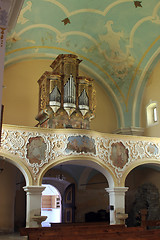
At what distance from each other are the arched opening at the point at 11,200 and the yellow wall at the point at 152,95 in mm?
7557

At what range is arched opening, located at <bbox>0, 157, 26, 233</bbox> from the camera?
15.7 m

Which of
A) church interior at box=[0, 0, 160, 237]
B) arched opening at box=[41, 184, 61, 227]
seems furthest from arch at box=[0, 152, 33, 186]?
arched opening at box=[41, 184, 61, 227]

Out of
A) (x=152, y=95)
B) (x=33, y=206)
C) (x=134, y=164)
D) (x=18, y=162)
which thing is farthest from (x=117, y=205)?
(x=152, y=95)

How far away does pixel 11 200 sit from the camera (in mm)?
16141

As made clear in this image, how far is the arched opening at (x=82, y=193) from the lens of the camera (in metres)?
18.2

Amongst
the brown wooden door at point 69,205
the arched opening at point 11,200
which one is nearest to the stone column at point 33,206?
the arched opening at point 11,200

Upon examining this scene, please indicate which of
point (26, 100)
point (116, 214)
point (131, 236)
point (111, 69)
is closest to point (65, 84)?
point (26, 100)

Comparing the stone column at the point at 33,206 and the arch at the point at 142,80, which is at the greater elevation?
the arch at the point at 142,80

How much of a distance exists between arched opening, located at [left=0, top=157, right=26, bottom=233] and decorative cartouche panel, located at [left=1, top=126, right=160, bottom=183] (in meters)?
3.02

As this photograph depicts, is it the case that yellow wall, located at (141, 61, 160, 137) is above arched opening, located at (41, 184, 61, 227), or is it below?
above

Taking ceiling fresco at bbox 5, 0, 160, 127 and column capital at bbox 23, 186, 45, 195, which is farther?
ceiling fresco at bbox 5, 0, 160, 127

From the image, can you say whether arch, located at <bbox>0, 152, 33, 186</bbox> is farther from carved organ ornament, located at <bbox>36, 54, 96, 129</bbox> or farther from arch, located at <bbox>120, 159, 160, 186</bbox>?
arch, located at <bbox>120, 159, 160, 186</bbox>

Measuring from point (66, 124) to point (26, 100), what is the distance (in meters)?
3.88

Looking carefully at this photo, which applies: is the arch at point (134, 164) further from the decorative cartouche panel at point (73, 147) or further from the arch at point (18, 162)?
the arch at point (18, 162)
